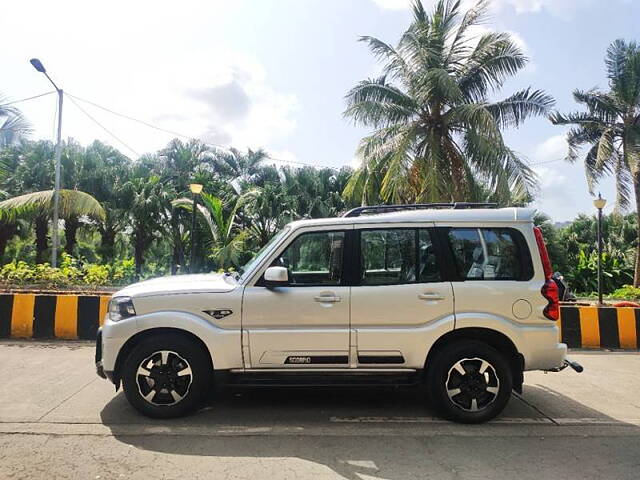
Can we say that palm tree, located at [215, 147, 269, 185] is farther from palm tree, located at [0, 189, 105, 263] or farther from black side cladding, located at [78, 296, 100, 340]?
black side cladding, located at [78, 296, 100, 340]

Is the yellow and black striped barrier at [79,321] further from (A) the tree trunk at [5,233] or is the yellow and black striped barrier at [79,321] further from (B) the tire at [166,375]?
(A) the tree trunk at [5,233]

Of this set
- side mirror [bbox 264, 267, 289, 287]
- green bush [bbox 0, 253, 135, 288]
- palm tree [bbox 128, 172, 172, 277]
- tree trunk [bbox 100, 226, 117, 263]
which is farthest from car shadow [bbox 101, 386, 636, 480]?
tree trunk [bbox 100, 226, 117, 263]

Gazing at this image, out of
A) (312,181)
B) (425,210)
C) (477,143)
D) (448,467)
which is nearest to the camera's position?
(448,467)

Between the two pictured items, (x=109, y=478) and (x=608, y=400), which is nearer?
(x=109, y=478)

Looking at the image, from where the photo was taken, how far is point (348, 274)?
15.1 feet

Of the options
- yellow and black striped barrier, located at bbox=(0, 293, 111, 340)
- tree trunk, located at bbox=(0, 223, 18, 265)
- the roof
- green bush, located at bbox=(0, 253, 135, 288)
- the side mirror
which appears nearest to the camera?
the side mirror

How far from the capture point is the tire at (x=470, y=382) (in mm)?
4480

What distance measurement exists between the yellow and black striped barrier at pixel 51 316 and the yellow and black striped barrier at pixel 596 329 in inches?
296

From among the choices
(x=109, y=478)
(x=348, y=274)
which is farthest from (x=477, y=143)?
(x=109, y=478)

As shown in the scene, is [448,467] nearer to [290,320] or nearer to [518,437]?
[518,437]

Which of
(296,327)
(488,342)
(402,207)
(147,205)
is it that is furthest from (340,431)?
(147,205)

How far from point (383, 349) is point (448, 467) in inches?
45.4

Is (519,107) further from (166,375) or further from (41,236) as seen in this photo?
(41,236)

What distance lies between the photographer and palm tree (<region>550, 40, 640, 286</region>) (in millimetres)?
20297
